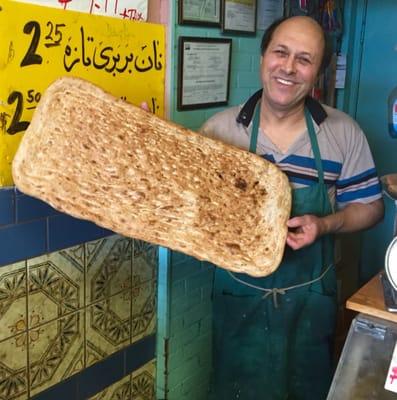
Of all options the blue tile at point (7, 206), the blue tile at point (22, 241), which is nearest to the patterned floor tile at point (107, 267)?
the blue tile at point (22, 241)

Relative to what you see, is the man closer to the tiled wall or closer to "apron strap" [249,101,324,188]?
"apron strap" [249,101,324,188]

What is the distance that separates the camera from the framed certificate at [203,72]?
190cm

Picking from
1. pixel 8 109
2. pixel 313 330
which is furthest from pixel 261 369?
pixel 8 109

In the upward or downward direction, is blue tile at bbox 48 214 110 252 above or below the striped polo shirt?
below

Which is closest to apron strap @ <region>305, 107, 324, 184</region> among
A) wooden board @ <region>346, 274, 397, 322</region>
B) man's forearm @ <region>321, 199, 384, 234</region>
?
man's forearm @ <region>321, 199, 384, 234</region>

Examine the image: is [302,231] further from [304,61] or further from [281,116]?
[304,61]

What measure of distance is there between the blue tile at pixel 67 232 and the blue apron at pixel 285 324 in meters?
0.42

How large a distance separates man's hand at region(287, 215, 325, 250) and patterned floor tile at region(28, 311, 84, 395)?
0.69 metres

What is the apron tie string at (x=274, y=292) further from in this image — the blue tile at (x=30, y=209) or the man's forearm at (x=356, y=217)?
the blue tile at (x=30, y=209)

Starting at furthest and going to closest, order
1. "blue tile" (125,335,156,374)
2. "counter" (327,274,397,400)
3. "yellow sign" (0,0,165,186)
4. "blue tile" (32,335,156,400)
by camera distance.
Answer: "blue tile" (125,335,156,374)
"blue tile" (32,335,156,400)
"yellow sign" (0,0,165,186)
"counter" (327,274,397,400)

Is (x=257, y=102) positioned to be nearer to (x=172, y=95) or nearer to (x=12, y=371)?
(x=172, y=95)

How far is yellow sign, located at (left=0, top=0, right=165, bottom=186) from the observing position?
1.34 meters

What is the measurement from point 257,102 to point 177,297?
2.57ft

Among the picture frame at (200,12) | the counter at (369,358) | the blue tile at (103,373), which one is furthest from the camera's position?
the picture frame at (200,12)
